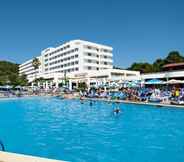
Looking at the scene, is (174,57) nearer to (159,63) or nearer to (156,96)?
(159,63)

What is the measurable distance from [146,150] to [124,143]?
1.44 meters

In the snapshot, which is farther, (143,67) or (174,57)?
(143,67)

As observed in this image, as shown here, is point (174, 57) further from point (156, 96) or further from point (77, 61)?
point (156, 96)

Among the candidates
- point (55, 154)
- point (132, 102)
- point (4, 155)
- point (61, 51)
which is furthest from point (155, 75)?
point (61, 51)

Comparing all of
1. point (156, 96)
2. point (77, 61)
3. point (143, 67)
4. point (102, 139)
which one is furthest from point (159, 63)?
point (102, 139)

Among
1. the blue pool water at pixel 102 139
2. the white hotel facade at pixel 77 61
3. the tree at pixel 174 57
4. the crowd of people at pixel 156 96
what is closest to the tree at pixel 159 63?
the tree at pixel 174 57

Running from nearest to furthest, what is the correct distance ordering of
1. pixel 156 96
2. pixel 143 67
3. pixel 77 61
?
pixel 156 96
pixel 143 67
pixel 77 61

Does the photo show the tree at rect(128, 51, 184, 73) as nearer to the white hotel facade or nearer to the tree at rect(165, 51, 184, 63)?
the tree at rect(165, 51, 184, 63)

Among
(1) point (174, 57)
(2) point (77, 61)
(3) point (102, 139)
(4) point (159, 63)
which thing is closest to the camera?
(3) point (102, 139)

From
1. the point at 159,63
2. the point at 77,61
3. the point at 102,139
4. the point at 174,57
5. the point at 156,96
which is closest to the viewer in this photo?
the point at 102,139

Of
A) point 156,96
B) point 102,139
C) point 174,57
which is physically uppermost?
point 174,57

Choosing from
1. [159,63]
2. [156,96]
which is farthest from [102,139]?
[159,63]

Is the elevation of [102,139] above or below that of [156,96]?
below

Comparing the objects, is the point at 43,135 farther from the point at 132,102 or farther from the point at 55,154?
the point at 132,102
